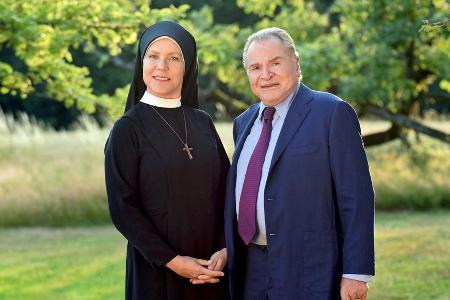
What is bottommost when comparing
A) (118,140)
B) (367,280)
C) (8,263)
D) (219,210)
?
(8,263)

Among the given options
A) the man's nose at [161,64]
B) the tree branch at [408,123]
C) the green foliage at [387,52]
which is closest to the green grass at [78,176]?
the tree branch at [408,123]

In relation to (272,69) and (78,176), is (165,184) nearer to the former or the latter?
(272,69)

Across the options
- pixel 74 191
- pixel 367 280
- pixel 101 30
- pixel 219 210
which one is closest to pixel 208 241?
pixel 219 210

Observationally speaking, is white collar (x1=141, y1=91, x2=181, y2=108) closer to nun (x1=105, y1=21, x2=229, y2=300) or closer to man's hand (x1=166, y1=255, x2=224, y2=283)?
nun (x1=105, y1=21, x2=229, y2=300)

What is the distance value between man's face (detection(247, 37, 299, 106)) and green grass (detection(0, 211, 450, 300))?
13.0 ft

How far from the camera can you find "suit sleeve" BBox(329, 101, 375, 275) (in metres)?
3.27

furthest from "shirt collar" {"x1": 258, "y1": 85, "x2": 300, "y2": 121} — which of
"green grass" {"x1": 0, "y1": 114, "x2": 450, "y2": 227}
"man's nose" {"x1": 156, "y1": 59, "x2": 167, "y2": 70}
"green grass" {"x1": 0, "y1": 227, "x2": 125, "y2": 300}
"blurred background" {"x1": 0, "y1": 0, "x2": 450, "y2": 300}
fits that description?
"green grass" {"x1": 0, "y1": 114, "x2": 450, "y2": 227}

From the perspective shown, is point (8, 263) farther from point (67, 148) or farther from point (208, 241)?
point (208, 241)

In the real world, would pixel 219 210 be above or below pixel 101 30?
below

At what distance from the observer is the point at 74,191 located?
11.9 metres

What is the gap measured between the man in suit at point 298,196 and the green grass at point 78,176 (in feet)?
27.9

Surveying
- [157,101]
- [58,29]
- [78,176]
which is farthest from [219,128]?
[157,101]

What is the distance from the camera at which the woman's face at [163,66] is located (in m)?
3.52

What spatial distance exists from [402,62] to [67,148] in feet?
18.0
